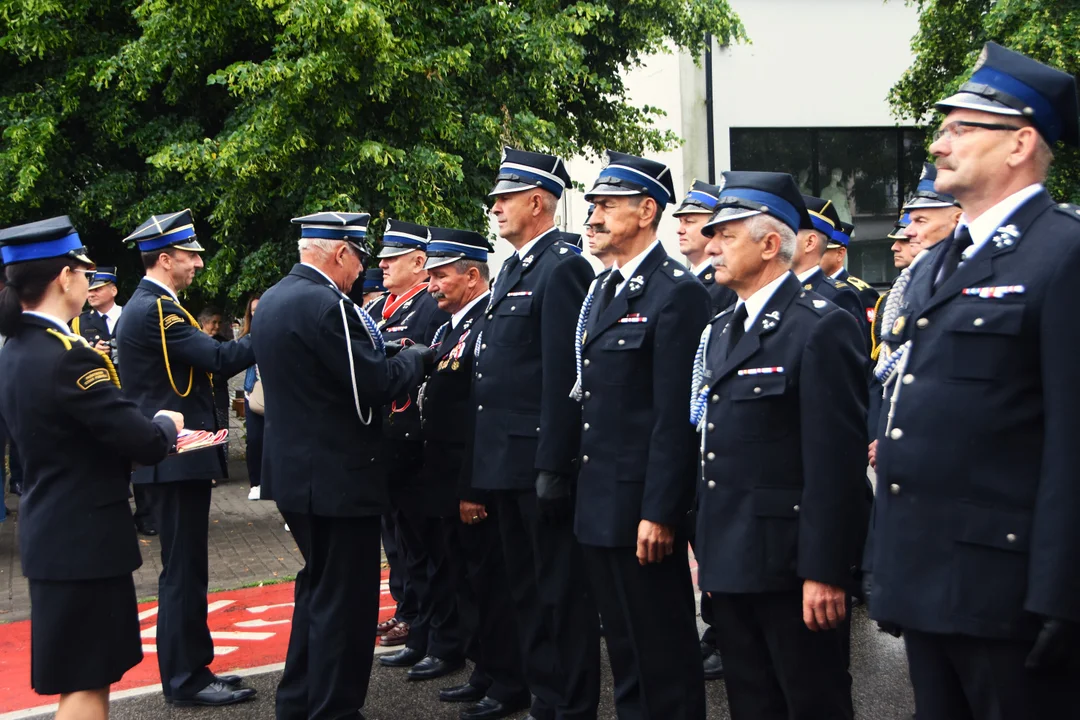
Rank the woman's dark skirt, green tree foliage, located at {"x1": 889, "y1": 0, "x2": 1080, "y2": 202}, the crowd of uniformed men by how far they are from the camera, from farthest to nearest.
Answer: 1. green tree foliage, located at {"x1": 889, "y1": 0, "x2": 1080, "y2": 202}
2. the woman's dark skirt
3. the crowd of uniformed men

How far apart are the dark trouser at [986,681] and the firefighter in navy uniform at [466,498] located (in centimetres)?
281

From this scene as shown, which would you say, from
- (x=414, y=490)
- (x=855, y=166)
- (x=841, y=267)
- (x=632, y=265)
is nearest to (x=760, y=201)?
(x=632, y=265)

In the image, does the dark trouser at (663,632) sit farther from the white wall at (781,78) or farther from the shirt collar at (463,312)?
the white wall at (781,78)

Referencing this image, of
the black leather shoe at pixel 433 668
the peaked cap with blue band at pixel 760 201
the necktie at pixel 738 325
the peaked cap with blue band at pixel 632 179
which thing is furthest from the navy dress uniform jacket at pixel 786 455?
the black leather shoe at pixel 433 668

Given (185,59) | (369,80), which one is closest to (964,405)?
(369,80)

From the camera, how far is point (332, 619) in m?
4.89

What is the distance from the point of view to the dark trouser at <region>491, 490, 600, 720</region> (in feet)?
15.4

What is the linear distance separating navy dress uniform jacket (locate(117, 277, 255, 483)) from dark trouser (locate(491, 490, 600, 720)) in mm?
1716

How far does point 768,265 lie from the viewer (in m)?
3.73

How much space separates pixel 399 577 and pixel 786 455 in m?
4.13

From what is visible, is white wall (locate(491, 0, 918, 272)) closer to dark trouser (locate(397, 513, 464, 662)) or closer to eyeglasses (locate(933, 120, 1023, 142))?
dark trouser (locate(397, 513, 464, 662))

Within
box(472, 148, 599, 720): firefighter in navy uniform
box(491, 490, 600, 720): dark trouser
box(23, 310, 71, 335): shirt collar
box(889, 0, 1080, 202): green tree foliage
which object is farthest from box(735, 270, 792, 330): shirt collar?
box(889, 0, 1080, 202): green tree foliage

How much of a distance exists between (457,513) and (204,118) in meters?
8.17

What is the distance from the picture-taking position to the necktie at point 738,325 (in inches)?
147
